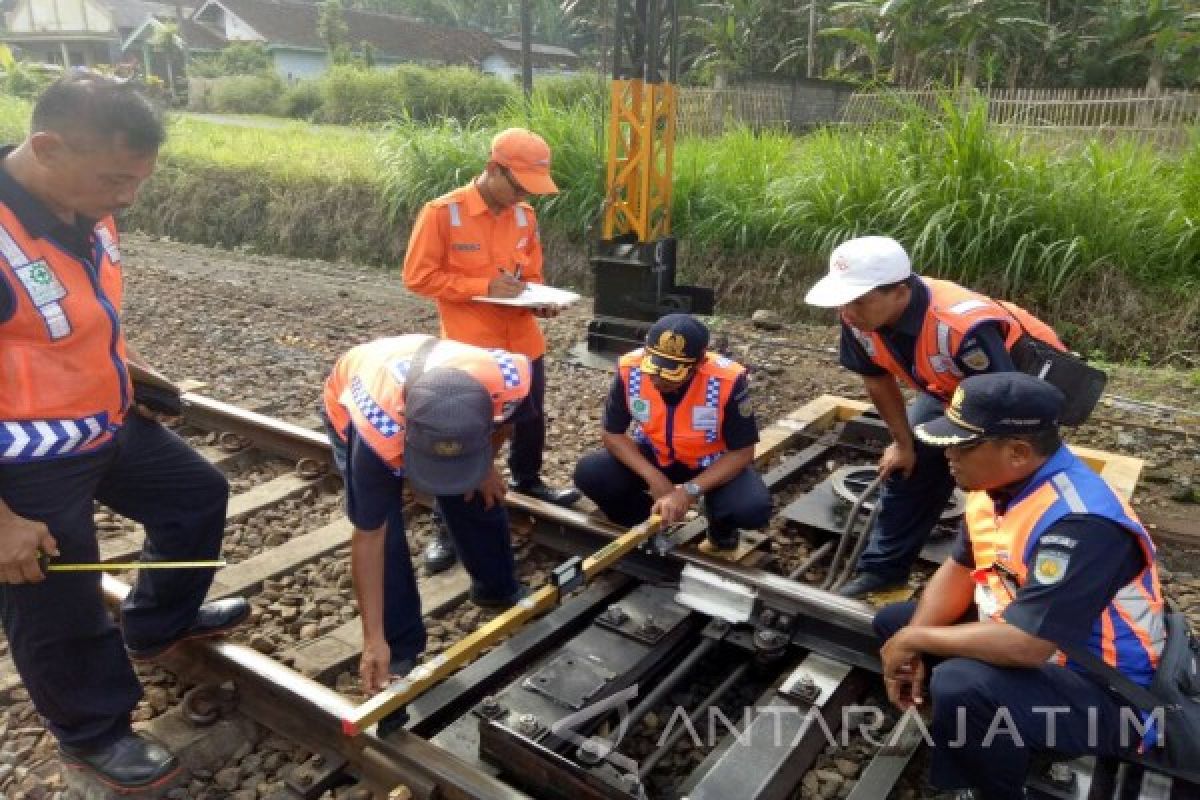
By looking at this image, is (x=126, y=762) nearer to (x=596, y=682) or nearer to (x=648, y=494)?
(x=596, y=682)

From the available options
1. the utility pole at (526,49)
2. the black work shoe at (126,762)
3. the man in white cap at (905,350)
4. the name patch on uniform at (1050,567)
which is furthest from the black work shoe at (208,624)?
the utility pole at (526,49)

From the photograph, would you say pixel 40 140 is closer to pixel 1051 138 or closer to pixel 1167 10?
pixel 1051 138

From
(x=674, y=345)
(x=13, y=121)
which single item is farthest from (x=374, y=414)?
(x=13, y=121)

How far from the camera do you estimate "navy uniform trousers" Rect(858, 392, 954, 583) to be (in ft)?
12.4

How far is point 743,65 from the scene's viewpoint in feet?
99.5

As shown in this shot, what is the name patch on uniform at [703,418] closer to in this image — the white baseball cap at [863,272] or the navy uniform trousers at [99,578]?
the white baseball cap at [863,272]

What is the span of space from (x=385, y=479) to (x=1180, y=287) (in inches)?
305

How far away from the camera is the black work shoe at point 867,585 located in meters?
3.80

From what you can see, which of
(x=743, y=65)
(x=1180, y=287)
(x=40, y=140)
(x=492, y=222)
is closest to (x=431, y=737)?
(x=40, y=140)

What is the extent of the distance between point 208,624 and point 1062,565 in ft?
9.11

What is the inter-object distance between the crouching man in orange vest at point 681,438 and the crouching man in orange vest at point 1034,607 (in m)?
1.40

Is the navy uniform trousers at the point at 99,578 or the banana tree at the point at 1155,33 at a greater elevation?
the banana tree at the point at 1155,33

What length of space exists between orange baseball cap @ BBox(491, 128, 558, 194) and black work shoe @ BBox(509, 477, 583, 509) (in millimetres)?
1494

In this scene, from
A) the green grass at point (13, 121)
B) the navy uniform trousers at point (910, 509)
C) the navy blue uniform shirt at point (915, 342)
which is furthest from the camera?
the green grass at point (13, 121)
